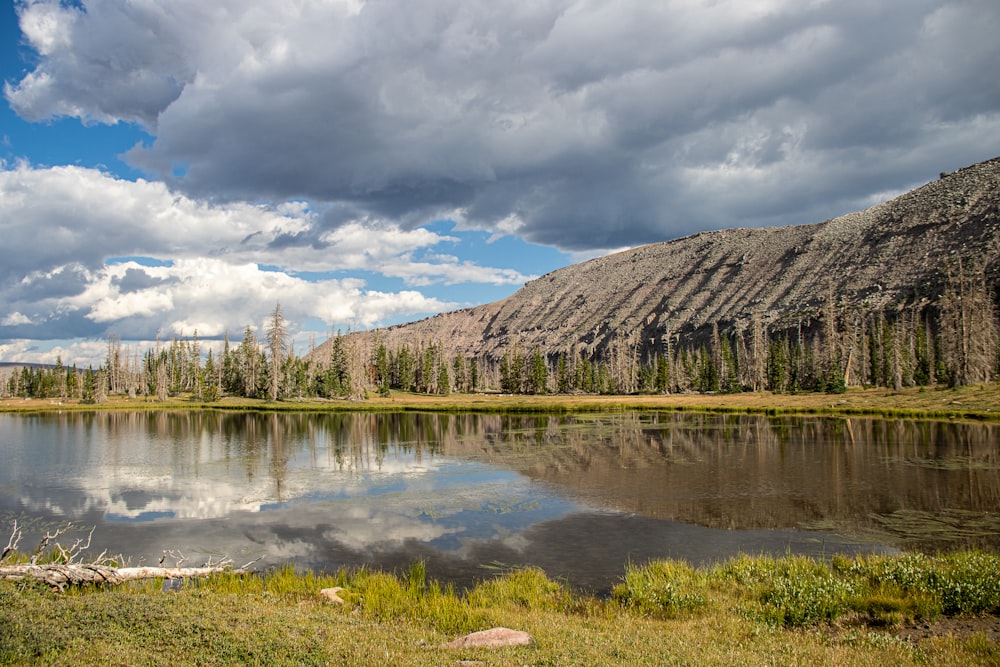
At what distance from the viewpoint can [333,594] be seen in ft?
45.3

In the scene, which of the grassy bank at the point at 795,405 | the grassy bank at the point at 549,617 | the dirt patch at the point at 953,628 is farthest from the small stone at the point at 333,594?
the grassy bank at the point at 795,405

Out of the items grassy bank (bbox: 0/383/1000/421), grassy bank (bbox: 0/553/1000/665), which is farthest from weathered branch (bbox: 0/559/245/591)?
grassy bank (bbox: 0/383/1000/421)

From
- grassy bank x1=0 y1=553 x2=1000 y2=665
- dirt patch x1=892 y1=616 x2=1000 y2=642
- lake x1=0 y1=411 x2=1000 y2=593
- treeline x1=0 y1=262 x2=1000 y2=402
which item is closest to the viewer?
grassy bank x1=0 y1=553 x2=1000 y2=665

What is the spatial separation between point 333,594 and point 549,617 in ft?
16.4

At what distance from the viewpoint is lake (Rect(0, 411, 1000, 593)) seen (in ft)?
62.5

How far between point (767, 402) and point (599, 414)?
24.4m

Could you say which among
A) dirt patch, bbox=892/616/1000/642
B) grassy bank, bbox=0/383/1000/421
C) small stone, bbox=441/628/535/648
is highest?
small stone, bbox=441/628/535/648

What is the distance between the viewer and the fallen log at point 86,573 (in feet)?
42.9

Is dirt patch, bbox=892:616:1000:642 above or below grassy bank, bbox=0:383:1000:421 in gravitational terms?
above

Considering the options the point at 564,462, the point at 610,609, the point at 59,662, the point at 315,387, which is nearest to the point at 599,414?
the point at 564,462

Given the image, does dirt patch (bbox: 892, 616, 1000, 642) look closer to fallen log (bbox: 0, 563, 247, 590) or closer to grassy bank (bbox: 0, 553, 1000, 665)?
grassy bank (bbox: 0, 553, 1000, 665)

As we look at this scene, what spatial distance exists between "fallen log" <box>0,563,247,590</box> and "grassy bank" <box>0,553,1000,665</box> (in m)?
0.36

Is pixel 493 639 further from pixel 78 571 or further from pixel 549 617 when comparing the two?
pixel 78 571

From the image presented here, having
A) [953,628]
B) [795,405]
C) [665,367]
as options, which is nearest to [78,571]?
[953,628]
